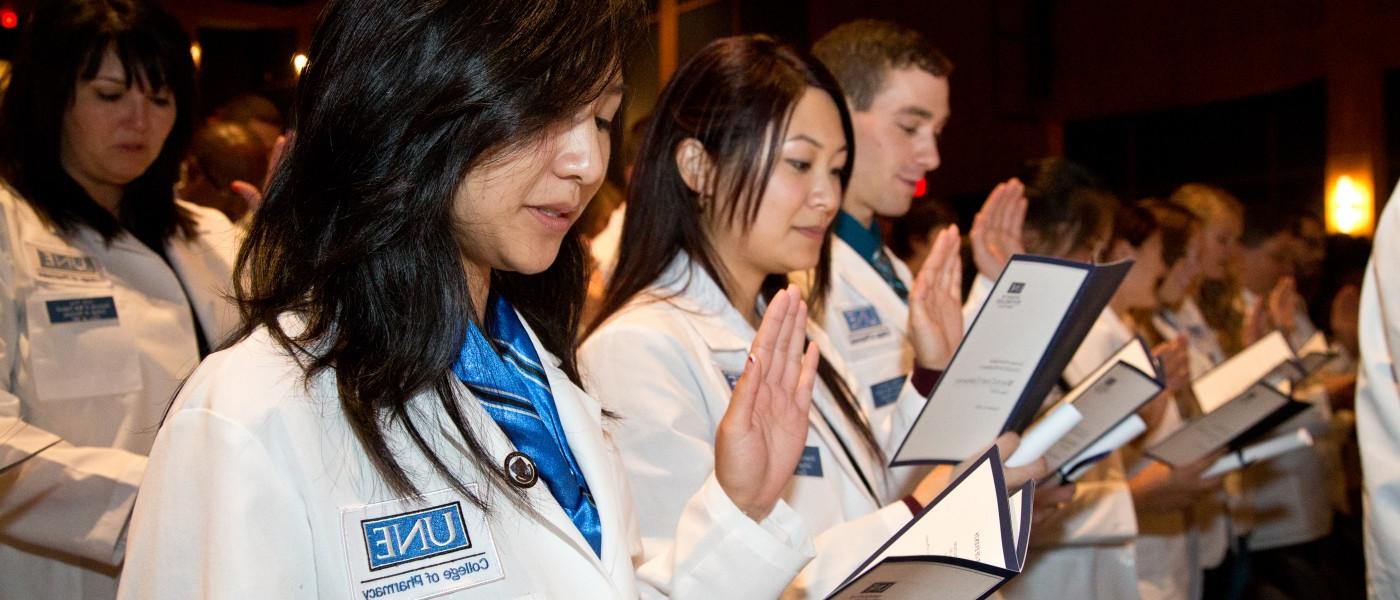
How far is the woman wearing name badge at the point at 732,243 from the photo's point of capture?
5.67 feet

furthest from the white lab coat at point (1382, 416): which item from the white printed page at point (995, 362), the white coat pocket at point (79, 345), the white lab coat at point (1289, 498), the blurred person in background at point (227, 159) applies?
the blurred person in background at point (227, 159)

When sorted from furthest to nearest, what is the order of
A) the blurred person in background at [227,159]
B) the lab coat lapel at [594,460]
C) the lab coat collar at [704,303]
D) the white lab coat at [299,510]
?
the blurred person in background at [227,159] < the lab coat collar at [704,303] < the lab coat lapel at [594,460] < the white lab coat at [299,510]

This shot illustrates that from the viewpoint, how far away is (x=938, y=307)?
84.6 inches

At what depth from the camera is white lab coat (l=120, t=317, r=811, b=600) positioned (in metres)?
0.91

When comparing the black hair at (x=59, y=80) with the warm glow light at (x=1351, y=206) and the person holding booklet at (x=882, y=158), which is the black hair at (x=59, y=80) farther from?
the warm glow light at (x=1351, y=206)

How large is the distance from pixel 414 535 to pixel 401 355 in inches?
6.2

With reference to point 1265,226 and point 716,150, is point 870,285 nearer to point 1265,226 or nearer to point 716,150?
point 716,150

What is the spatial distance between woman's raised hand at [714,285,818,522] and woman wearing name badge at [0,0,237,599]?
0.98 m

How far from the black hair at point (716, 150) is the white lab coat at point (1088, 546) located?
2.43 ft

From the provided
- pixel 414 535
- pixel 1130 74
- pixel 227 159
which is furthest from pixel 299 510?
pixel 1130 74

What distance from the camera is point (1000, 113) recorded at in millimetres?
10164

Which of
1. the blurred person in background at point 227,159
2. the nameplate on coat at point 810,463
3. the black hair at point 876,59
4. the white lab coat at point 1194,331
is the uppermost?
the black hair at point 876,59

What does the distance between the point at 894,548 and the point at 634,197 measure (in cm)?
94

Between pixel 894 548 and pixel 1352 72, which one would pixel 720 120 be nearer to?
pixel 894 548
